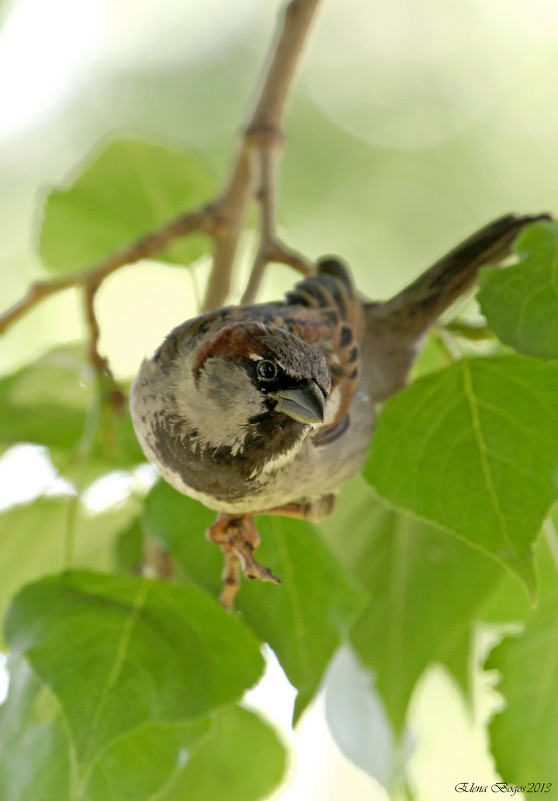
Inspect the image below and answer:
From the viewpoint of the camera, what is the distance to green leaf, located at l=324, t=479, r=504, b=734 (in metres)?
1.74

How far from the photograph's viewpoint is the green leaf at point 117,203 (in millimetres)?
2359

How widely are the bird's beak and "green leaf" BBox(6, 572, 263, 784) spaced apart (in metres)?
0.42

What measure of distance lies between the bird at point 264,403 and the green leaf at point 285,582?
0.08 metres

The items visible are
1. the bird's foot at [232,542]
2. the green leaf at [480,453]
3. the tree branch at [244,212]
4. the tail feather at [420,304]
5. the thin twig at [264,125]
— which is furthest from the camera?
the thin twig at [264,125]

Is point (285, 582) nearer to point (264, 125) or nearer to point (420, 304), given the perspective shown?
point (420, 304)

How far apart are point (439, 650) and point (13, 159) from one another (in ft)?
14.5

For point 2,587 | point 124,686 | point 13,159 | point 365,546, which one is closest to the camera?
point 124,686

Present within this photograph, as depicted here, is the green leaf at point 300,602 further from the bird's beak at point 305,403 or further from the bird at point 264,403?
the bird's beak at point 305,403

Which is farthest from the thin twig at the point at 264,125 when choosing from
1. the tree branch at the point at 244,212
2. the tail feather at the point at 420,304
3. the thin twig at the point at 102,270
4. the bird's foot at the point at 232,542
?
the bird's foot at the point at 232,542

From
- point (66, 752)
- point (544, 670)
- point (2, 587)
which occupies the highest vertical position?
point (544, 670)

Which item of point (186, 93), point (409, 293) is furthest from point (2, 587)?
point (186, 93)

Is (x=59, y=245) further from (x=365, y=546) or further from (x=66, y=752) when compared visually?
(x=66, y=752)

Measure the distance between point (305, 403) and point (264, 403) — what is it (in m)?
0.10

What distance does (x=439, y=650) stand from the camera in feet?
5.80
